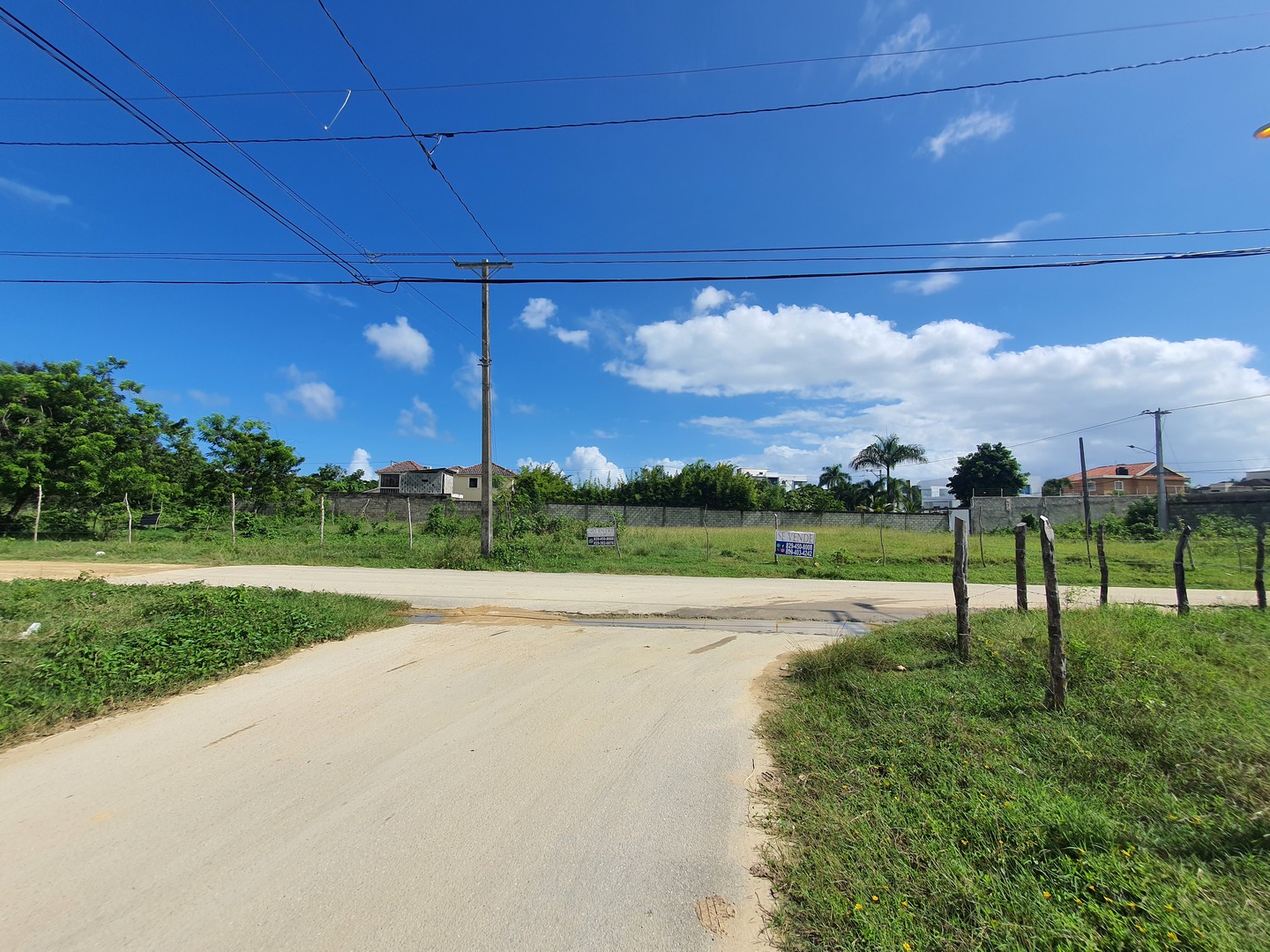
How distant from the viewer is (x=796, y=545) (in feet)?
63.4

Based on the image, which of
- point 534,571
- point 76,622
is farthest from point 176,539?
point 76,622

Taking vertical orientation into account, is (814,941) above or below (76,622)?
below

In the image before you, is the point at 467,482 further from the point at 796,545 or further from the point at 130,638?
the point at 130,638

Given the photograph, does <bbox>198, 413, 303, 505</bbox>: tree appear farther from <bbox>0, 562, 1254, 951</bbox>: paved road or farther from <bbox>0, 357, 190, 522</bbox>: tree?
<bbox>0, 562, 1254, 951</bbox>: paved road

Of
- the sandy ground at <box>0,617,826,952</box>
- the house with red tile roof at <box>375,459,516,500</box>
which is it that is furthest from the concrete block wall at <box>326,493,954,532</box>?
the sandy ground at <box>0,617,826,952</box>

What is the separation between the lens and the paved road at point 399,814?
257cm

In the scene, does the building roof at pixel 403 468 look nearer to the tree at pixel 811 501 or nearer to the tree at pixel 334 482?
the tree at pixel 334 482

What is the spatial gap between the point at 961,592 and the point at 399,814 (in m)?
5.80

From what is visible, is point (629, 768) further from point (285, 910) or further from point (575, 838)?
point (285, 910)

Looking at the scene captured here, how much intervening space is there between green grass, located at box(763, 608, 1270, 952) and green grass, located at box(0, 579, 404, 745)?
582 cm

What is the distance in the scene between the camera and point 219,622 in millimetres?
7238

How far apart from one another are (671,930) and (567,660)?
4.78 m

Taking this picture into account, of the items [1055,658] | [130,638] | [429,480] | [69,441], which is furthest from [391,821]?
[429,480]

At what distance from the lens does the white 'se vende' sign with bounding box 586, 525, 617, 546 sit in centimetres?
2048
